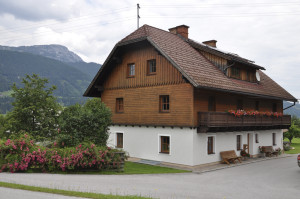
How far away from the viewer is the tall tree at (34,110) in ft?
76.0

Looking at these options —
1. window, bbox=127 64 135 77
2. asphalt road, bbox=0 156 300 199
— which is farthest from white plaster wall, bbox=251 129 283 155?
window, bbox=127 64 135 77

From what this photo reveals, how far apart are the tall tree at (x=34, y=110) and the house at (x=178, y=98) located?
3.96 meters

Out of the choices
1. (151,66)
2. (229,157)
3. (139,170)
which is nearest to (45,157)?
(139,170)

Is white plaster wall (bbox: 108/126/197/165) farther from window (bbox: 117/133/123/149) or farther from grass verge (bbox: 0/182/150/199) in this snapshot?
grass verge (bbox: 0/182/150/199)

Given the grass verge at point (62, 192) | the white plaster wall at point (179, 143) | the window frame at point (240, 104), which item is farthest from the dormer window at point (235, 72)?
the grass verge at point (62, 192)

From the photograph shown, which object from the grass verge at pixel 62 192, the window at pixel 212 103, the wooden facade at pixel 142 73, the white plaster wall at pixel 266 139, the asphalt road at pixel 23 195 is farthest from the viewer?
the white plaster wall at pixel 266 139

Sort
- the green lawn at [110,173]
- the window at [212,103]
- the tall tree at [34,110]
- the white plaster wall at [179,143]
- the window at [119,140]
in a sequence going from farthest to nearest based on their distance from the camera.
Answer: the window at [119,140]
the tall tree at [34,110]
the window at [212,103]
the white plaster wall at [179,143]
the green lawn at [110,173]

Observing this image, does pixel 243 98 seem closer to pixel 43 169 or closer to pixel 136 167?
pixel 136 167

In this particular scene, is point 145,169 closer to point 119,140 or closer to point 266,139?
point 119,140

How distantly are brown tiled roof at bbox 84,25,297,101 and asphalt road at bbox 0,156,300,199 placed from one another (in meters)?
5.73

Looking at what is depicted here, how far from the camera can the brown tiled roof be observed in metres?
18.9

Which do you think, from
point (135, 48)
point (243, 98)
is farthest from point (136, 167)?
point (243, 98)

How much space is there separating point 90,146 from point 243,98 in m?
14.1

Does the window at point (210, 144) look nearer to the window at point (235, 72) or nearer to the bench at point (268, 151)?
the window at point (235, 72)
